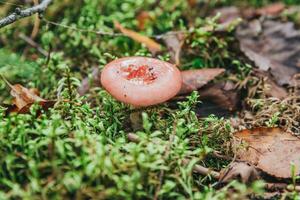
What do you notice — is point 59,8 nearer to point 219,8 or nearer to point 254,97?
point 219,8

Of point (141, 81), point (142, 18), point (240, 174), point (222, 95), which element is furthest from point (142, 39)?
point (240, 174)

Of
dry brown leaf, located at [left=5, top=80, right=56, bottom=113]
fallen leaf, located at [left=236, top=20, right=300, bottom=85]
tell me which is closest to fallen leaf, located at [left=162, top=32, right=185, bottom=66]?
fallen leaf, located at [left=236, top=20, right=300, bottom=85]

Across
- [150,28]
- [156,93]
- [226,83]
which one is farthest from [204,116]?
[150,28]

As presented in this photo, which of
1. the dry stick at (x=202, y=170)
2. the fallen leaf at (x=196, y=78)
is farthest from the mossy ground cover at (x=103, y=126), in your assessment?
the fallen leaf at (x=196, y=78)

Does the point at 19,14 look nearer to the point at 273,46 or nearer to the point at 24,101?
the point at 24,101

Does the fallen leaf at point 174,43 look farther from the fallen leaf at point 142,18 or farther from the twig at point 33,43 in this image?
the twig at point 33,43

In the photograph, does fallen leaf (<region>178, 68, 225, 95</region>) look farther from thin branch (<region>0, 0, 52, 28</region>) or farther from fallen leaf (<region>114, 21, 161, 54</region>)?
thin branch (<region>0, 0, 52, 28</region>)
